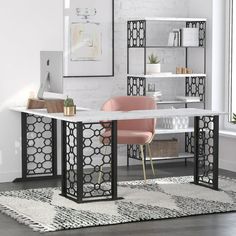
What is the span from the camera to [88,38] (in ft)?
26.2

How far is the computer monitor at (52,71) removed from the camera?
643cm

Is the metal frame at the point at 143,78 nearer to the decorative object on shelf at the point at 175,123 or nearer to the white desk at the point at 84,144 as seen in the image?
the decorative object on shelf at the point at 175,123

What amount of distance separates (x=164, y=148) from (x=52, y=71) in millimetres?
2113

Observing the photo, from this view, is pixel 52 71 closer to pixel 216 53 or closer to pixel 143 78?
pixel 143 78

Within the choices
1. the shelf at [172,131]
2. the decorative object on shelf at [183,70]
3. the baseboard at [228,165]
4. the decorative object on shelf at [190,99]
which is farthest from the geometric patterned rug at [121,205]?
the decorative object on shelf at [183,70]

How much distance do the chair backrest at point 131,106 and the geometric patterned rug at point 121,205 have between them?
2.29 ft

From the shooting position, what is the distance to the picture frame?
7.90 m

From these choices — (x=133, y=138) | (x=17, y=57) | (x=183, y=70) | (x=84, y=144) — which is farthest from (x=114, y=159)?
(x=183, y=70)

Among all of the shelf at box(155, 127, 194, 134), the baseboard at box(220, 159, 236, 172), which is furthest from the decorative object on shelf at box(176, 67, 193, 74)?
the baseboard at box(220, 159, 236, 172)

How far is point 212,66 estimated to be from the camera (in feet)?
26.9

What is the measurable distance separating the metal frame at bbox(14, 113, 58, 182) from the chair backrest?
23.4 inches

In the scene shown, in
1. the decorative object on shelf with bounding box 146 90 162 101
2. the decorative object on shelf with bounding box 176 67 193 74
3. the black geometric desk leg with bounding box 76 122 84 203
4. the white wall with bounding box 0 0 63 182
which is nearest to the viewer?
the black geometric desk leg with bounding box 76 122 84 203

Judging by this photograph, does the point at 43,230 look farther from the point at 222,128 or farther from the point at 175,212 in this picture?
the point at 222,128

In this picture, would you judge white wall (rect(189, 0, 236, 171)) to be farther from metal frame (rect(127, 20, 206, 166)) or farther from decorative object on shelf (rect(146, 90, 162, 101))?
decorative object on shelf (rect(146, 90, 162, 101))
